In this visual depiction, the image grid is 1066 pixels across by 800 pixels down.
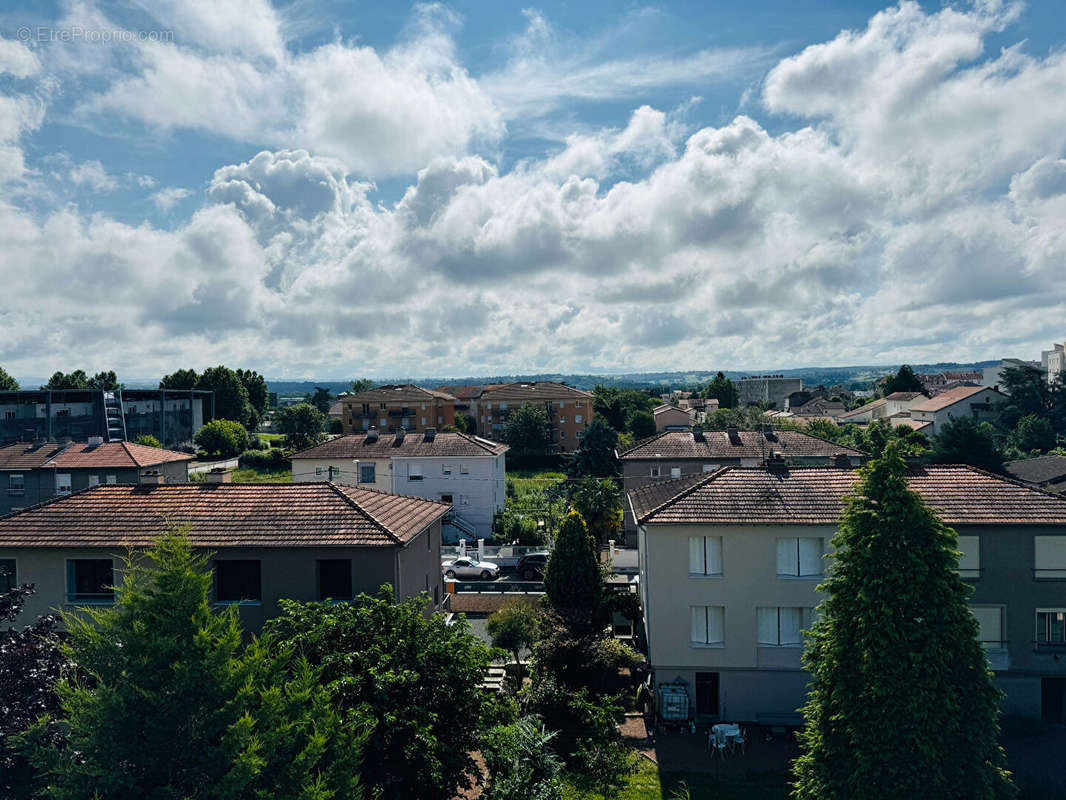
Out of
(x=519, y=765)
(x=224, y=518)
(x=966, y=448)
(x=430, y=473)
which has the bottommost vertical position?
(x=519, y=765)

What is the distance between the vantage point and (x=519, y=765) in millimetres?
16625

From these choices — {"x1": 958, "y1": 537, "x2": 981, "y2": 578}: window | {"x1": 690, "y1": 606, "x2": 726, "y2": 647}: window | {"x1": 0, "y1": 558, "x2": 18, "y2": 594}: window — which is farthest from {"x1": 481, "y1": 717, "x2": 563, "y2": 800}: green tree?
{"x1": 0, "y1": 558, "x2": 18, "y2": 594}: window

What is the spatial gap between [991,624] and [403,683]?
1982 centimetres

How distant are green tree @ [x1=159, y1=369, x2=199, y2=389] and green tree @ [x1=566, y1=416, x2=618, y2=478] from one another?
64.8 metres

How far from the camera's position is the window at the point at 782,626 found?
81.4 ft

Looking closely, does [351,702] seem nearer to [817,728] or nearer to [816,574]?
[817,728]

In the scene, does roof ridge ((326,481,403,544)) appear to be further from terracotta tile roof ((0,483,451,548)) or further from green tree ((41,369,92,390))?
green tree ((41,369,92,390))

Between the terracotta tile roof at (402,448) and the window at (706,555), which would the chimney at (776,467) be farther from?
the terracotta tile roof at (402,448)

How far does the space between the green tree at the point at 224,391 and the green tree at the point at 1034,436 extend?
99.9m

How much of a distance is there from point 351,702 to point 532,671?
11465mm

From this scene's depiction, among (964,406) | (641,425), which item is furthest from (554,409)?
(964,406)

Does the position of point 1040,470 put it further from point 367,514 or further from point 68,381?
point 68,381

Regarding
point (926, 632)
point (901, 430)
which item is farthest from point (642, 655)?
point (901, 430)

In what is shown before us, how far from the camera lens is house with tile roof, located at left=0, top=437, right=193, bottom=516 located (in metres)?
48.1
